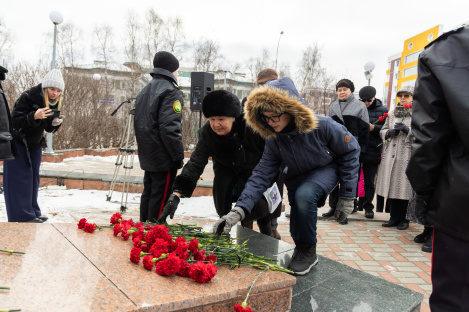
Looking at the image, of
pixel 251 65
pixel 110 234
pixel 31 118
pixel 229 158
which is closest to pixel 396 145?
pixel 229 158

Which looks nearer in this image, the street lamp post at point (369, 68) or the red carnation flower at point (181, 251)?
the red carnation flower at point (181, 251)

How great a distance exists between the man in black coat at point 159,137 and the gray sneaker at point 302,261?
5.66 feet

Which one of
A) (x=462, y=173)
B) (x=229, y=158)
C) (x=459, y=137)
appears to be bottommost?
(x=229, y=158)

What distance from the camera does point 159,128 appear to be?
12.6ft

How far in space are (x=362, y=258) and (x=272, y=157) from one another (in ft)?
5.93

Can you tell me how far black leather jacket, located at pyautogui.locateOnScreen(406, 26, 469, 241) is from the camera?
1.48 m

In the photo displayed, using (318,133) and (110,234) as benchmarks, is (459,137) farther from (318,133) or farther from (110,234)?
Answer: (110,234)

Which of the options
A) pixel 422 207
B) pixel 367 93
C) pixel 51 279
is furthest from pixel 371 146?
pixel 51 279

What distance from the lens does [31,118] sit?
390cm

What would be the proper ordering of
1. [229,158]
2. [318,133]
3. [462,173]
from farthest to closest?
[229,158]
[318,133]
[462,173]

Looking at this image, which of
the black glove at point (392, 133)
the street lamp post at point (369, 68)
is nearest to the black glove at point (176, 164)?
the black glove at point (392, 133)

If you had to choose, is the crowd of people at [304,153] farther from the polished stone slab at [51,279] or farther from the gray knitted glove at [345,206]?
the polished stone slab at [51,279]

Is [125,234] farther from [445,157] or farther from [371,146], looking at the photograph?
[371,146]

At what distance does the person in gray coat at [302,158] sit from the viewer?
8.27 feet
